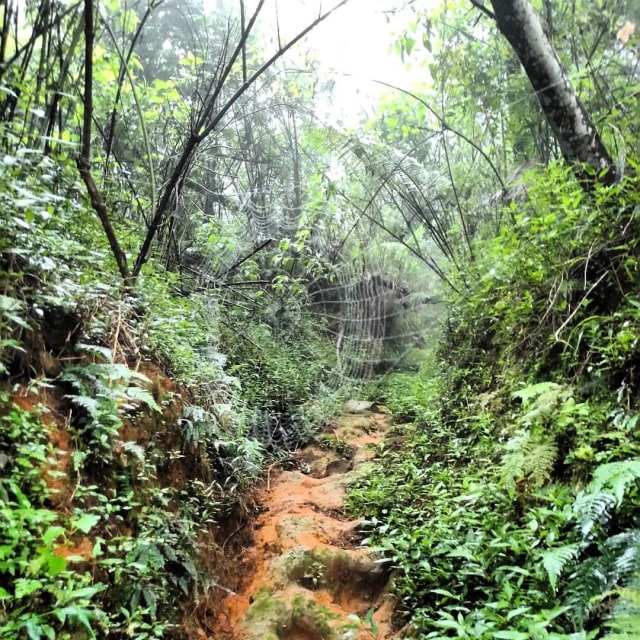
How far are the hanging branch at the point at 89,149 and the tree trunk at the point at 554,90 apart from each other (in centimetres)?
259

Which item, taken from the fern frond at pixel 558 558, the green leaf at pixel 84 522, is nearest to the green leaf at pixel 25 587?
the green leaf at pixel 84 522

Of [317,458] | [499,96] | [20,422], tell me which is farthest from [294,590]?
[499,96]

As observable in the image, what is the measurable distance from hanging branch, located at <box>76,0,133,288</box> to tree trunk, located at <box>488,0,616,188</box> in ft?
8.51

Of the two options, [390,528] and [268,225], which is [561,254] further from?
[268,225]

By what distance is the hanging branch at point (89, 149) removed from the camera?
8.99 ft

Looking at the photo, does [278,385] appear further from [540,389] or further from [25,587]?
[25,587]

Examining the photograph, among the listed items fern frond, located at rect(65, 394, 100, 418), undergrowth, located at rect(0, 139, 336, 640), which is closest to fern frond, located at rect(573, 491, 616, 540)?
undergrowth, located at rect(0, 139, 336, 640)

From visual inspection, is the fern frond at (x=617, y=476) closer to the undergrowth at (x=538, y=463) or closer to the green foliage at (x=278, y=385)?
the undergrowth at (x=538, y=463)

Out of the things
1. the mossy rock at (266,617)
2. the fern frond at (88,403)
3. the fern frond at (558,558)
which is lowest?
the mossy rock at (266,617)

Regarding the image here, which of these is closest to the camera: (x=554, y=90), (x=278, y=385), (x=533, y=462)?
(x=533, y=462)

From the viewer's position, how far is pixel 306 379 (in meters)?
6.42

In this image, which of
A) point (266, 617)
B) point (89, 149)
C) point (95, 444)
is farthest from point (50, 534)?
point (89, 149)

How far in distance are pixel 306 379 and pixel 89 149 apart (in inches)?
159

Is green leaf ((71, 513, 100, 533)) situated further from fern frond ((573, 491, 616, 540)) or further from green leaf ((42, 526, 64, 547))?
fern frond ((573, 491, 616, 540))
